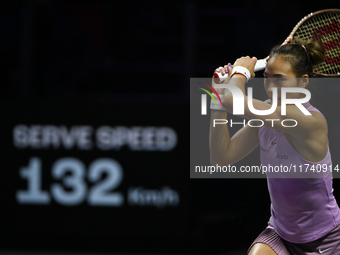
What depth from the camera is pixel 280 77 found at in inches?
88.3

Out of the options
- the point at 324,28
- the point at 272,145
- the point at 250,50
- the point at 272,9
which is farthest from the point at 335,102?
the point at 272,9

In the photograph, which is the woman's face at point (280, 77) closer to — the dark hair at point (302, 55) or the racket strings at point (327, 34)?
the dark hair at point (302, 55)

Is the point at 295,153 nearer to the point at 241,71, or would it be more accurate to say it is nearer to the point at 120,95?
the point at 241,71

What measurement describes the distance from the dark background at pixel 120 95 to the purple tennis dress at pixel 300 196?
2080 mm

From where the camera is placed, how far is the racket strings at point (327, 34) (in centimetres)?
278

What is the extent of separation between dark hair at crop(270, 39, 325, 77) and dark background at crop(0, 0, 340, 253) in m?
2.23

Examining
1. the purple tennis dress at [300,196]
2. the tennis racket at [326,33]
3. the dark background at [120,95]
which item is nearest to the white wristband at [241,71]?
the purple tennis dress at [300,196]

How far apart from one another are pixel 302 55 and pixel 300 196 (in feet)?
1.96

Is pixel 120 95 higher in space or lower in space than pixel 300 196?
higher

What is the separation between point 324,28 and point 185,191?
2292 millimetres

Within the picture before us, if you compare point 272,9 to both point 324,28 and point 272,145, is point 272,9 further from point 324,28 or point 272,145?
point 272,145

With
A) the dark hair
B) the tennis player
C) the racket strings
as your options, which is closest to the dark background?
the racket strings

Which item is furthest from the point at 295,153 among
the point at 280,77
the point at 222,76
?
the point at 222,76

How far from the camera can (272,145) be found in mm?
2348
